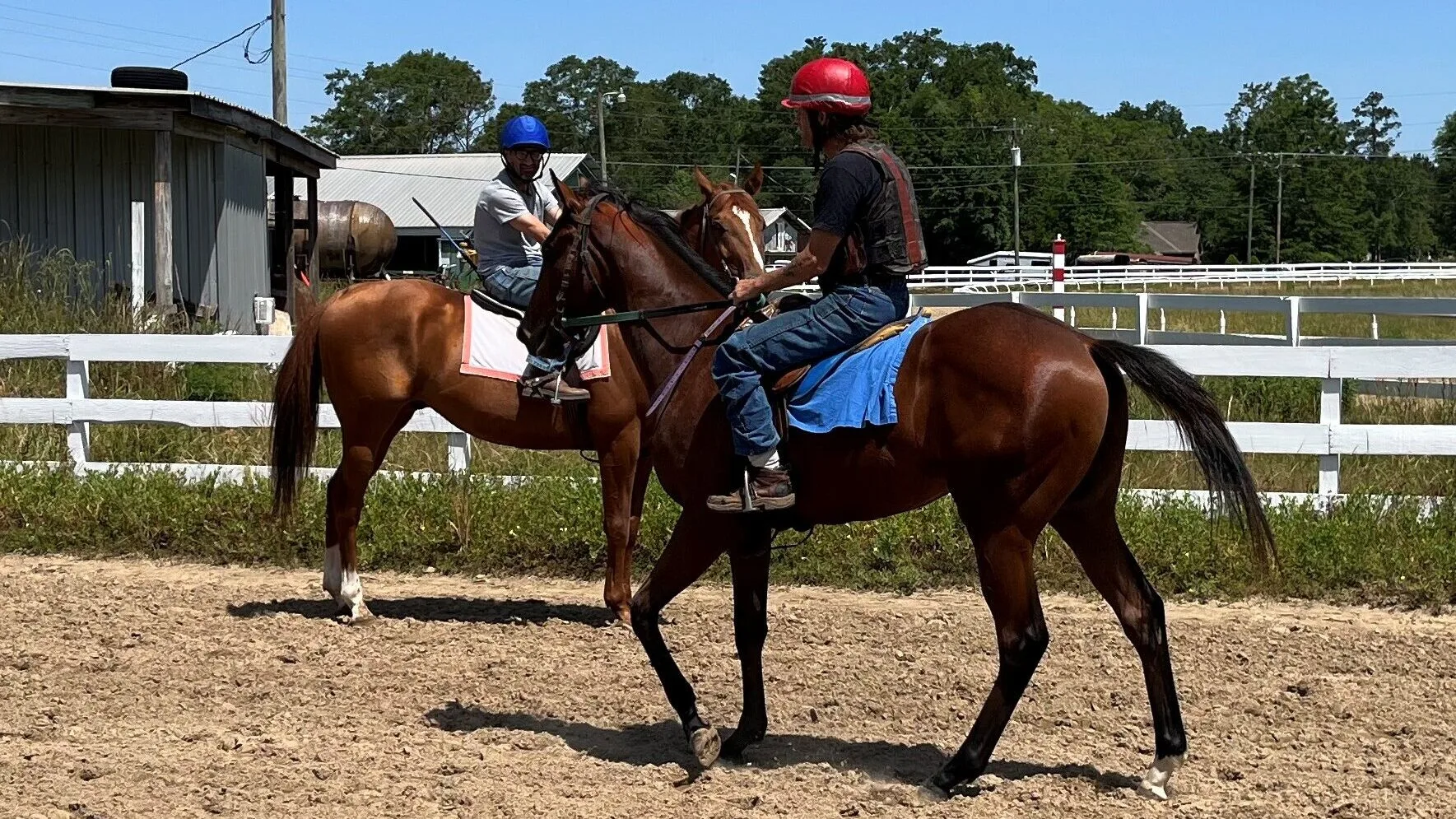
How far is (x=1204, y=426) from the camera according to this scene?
523 cm

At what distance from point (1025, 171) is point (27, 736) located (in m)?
91.5

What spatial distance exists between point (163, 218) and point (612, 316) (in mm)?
11918

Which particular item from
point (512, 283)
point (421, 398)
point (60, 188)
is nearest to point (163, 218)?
point (60, 188)

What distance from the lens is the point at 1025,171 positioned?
305 feet

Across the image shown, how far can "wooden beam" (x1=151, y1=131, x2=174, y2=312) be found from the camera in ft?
52.1

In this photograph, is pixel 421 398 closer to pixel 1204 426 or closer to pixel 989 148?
pixel 1204 426

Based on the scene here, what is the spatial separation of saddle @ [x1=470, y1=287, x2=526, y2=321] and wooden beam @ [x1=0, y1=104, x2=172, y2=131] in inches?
365

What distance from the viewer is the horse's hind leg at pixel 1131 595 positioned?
5.16 meters

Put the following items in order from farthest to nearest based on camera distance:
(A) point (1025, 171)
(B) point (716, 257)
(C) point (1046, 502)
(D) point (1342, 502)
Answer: (A) point (1025, 171), (D) point (1342, 502), (B) point (716, 257), (C) point (1046, 502)

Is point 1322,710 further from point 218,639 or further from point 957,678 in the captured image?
point 218,639

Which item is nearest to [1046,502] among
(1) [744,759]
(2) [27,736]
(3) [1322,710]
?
(1) [744,759]

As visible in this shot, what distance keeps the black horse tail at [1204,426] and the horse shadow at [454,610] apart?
3.76 m

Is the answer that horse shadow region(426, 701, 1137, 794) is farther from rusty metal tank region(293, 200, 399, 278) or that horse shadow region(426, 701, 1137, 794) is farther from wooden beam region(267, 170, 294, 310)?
rusty metal tank region(293, 200, 399, 278)

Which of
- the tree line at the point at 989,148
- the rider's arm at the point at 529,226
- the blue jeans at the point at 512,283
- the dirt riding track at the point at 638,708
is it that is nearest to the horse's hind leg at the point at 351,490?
the dirt riding track at the point at 638,708
